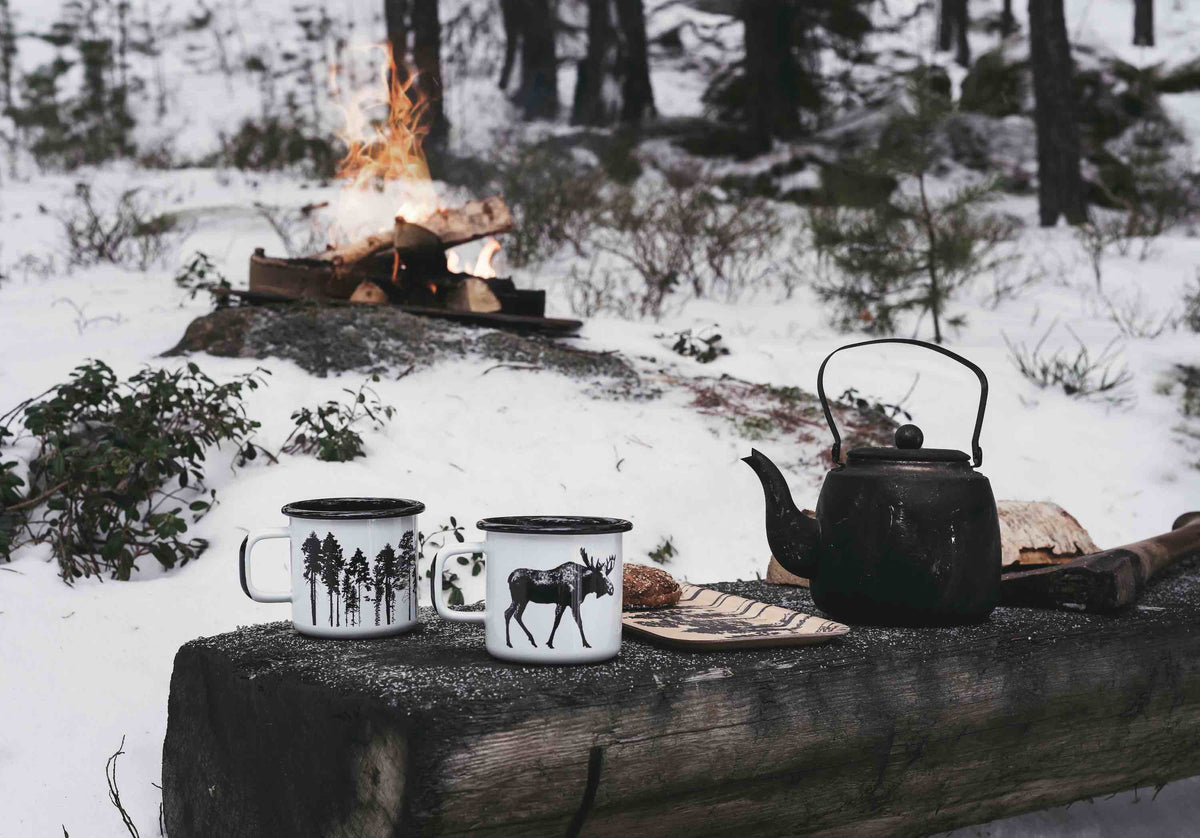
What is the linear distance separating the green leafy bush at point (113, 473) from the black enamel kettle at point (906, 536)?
1.88 meters

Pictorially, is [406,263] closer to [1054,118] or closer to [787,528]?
[787,528]

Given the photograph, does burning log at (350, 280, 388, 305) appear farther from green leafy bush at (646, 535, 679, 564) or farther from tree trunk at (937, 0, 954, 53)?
tree trunk at (937, 0, 954, 53)

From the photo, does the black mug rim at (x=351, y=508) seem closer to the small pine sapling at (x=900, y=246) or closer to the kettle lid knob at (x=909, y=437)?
the kettle lid knob at (x=909, y=437)

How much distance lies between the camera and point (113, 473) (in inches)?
119

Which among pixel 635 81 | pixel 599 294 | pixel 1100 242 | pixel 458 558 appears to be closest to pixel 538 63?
pixel 635 81

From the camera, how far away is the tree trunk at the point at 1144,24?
16359mm

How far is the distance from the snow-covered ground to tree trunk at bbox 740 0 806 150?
5.26 meters

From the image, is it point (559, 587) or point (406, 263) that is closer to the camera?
point (559, 587)

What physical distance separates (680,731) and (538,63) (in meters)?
14.8

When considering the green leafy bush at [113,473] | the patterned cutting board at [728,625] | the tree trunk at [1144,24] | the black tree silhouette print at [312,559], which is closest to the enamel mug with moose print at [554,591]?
the patterned cutting board at [728,625]

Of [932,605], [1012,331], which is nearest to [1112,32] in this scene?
[1012,331]

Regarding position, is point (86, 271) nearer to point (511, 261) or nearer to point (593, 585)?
point (511, 261)

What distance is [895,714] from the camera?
1.61m

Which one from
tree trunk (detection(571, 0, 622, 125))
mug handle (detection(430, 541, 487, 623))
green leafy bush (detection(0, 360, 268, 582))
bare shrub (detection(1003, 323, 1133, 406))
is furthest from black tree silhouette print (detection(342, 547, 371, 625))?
tree trunk (detection(571, 0, 622, 125))
